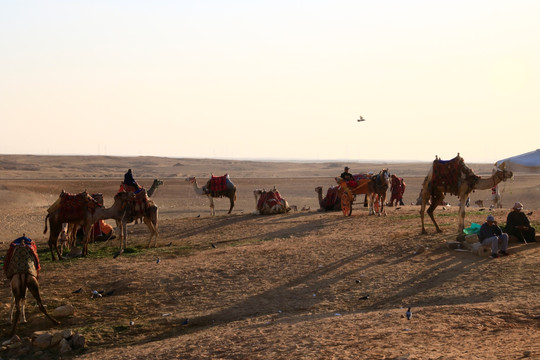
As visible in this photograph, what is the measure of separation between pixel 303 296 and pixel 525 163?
367 inches

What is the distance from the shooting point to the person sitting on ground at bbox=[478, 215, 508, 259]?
1492cm

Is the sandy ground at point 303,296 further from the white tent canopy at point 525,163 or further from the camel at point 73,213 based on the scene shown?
the white tent canopy at point 525,163


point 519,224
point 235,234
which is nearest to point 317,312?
point 519,224

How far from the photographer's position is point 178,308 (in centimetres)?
1284

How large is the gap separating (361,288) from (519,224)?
550 centimetres

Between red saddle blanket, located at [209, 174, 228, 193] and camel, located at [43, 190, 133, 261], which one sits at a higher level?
red saddle blanket, located at [209, 174, 228, 193]

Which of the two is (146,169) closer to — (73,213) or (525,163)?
(73,213)

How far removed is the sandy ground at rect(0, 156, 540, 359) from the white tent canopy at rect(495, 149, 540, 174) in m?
2.51

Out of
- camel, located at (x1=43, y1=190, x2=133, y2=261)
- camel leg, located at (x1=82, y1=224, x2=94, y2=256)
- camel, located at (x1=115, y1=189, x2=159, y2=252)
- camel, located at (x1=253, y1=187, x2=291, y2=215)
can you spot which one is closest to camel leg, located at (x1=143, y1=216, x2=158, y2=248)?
camel, located at (x1=115, y1=189, x2=159, y2=252)

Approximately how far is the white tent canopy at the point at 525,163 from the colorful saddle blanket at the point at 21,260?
41.3 ft

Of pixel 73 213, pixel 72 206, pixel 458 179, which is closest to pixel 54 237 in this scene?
pixel 73 213

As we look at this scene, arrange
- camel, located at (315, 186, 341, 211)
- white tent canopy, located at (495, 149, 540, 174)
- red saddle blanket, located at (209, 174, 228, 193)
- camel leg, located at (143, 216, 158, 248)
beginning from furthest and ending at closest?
red saddle blanket, located at (209, 174, 228, 193) → camel, located at (315, 186, 341, 211) → camel leg, located at (143, 216, 158, 248) → white tent canopy, located at (495, 149, 540, 174)

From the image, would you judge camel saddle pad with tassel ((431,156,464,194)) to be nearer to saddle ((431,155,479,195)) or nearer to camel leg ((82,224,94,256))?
saddle ((431,155,479,195))

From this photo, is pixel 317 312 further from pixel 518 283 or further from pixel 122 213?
pixel 122 213
